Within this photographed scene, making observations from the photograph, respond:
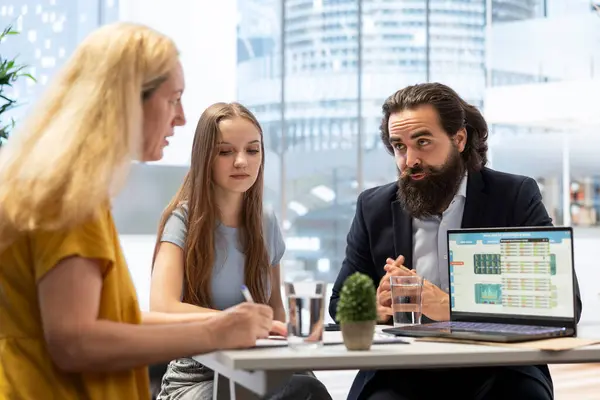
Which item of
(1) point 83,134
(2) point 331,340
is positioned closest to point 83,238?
(1) point 83,134

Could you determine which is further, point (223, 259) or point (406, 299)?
point (223, 259)

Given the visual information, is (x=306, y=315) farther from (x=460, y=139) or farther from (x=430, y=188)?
(x=460, y=139)

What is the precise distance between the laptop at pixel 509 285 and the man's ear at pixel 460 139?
2.13 feet

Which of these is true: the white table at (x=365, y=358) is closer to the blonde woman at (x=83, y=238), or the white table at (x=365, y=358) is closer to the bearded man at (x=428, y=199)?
the blonde woman at (x=83, y=238)

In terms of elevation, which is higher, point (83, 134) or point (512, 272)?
point (83, 134)

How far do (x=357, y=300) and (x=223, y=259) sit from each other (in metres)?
0.99

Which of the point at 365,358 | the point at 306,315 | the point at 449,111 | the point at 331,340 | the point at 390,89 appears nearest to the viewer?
the point at 365,358

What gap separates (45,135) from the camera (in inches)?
62.4

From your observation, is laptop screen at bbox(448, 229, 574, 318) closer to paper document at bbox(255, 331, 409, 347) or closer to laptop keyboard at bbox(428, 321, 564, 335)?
laptop keyboard at bbox(428, 321, 564, 335)

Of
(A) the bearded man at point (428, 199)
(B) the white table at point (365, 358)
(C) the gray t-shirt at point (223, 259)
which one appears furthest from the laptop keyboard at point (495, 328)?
(C) the gray t-shirt at point (223, 259)

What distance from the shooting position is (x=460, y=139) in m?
2.92

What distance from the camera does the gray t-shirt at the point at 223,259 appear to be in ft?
8.79

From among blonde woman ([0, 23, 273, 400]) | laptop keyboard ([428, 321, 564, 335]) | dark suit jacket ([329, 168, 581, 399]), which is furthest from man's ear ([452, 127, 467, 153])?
blonde woman ([0, 23, 273, 400])

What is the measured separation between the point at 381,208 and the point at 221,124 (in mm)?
562
